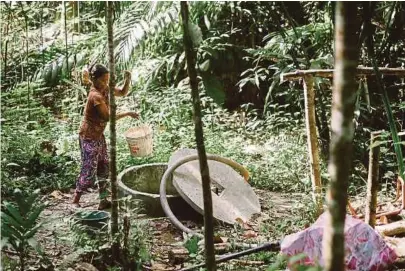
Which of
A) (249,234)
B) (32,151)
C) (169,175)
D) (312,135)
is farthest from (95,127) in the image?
(312,135)

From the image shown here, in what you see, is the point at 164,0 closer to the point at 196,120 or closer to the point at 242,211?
the point at 242,211

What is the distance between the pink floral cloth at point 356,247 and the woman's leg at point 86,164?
256 centimetres

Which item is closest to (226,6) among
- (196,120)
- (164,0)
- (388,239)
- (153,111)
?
(164,0)

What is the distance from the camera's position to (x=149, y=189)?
5438 mm

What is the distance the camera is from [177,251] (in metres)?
3.69

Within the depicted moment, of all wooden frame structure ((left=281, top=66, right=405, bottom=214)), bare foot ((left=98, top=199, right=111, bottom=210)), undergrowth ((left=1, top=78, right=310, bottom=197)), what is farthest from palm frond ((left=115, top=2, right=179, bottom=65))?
wooden frame structure ((left=281, top=66, right=405, bottom=214))

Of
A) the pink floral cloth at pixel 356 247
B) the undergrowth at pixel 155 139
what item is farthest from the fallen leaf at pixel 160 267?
the undergrowth at pixel 155 139

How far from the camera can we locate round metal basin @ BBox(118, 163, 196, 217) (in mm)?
4613

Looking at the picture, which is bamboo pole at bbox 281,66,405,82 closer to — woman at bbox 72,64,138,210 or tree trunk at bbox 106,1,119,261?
tree trunk at bbox 106,1,119,261

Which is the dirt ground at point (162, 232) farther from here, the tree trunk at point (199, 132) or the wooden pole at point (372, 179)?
the tree trunk at point (199, 132)

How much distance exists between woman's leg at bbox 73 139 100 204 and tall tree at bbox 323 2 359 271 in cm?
404

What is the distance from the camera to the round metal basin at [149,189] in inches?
182

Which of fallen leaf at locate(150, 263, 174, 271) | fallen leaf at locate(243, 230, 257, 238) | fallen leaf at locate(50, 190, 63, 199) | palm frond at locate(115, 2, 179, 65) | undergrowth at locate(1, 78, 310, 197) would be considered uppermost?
palm frond at locate(115, 2, 179, 65)

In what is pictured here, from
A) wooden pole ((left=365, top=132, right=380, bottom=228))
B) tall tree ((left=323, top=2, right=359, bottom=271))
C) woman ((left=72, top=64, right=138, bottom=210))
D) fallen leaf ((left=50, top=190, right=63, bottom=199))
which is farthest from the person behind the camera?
fallen leaf ((left=50, top=190, right=63, bottom=199))
